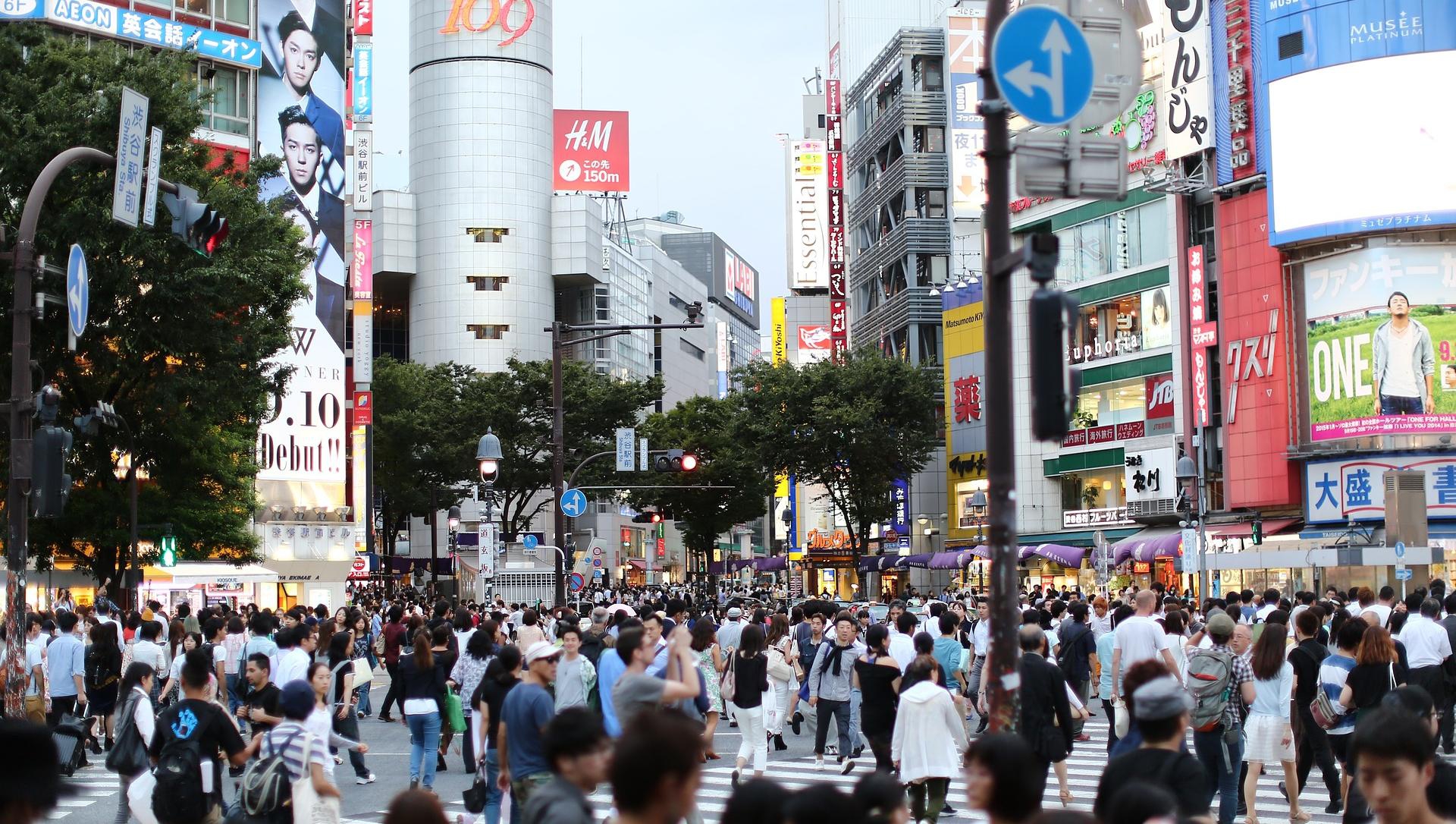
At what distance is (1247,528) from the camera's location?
170 ft

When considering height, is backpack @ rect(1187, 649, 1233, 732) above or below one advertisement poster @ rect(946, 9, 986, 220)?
below

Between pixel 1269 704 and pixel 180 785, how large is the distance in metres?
8.19

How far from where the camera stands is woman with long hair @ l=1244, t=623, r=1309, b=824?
12.6 m

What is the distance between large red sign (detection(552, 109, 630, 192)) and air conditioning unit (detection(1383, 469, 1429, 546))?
67.1 metres

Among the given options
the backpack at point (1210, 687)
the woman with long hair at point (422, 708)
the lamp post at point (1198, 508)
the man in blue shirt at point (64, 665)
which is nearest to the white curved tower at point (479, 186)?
the lamp post at point (1198, 508)

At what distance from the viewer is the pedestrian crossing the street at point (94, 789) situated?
50.9 ft

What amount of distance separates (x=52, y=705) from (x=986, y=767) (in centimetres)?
1556

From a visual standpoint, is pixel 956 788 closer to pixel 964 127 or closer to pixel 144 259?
pixel 144 259

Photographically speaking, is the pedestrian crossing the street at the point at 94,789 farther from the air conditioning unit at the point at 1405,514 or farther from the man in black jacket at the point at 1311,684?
the air conditioning unit at the point at 1405,514

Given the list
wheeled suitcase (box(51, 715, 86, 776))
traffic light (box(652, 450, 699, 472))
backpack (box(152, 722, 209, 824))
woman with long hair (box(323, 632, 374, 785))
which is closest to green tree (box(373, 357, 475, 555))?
traffic light (box(652, 450, 699, 472))

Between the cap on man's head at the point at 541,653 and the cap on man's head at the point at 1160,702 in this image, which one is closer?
the cap on man's head at the point at 1160,702

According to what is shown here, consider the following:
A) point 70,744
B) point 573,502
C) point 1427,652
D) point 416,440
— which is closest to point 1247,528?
point 573,502

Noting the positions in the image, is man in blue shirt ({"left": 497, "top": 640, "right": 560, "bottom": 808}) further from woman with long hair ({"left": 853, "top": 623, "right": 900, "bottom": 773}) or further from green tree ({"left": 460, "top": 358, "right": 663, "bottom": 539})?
green tree ({"left": 460, "top": 358, "right": 663, "bottom": 539})

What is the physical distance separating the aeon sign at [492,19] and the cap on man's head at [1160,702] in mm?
93073
